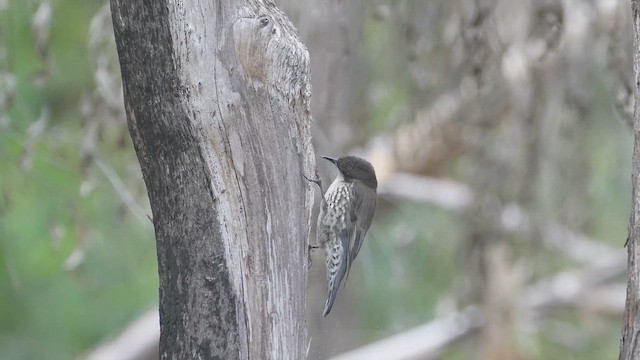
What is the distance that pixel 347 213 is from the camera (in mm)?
4441

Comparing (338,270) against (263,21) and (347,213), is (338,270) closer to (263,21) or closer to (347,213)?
(347,213)

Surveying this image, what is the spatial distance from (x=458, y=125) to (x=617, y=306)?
2.65 metres

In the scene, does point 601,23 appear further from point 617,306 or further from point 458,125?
point 617,306

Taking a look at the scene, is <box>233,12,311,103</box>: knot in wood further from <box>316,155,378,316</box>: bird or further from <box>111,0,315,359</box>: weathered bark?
<box>316,155,378,316</box>: bird

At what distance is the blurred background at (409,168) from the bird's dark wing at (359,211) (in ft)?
1.49

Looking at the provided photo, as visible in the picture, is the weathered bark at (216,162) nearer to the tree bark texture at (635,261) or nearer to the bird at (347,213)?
the tree bark texture at (635,261)

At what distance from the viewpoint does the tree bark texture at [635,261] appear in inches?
108

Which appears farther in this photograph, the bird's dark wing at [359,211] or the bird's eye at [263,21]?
the bird's dark wing at [359,211]

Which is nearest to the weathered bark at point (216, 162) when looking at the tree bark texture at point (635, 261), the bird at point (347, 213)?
the tree bark texture at point (635, 261)

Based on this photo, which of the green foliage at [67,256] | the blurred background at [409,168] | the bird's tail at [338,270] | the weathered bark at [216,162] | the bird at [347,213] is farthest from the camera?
the green foliage at [67,256]

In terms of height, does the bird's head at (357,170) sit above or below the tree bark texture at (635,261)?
below

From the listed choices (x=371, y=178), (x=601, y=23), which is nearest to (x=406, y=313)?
(x=601, y=23)

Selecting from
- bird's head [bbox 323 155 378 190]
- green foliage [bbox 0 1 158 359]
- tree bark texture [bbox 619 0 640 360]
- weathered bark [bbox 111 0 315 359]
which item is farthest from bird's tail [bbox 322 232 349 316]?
green foliage [bbox 0 1 158 359]

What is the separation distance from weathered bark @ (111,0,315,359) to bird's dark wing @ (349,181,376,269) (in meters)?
1.60
